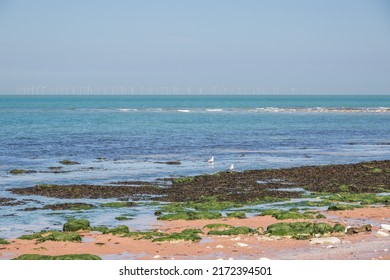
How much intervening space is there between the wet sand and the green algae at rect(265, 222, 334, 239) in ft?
1.32

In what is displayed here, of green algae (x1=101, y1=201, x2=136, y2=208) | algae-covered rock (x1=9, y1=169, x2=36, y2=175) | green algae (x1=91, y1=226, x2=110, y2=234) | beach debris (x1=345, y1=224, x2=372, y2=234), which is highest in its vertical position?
beach debris (x1=345, y1=224, x2=372, y2=234)

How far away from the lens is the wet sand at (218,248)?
54.3 feet

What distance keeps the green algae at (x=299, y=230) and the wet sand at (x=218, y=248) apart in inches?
15.9

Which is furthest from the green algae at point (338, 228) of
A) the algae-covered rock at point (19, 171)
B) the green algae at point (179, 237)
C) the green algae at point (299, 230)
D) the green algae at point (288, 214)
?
the algae-covered rock at point (19, 171)

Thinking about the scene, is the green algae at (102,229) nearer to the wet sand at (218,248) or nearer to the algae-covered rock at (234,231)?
the wet sand at (218,248)

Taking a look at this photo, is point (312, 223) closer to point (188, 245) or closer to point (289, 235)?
point (289, 235)

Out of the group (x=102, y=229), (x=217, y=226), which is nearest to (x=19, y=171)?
(x=102, y=229)

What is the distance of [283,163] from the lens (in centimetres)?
4175

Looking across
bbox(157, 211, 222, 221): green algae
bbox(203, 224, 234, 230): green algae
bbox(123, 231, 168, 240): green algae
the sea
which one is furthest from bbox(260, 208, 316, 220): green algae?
bbox(123, 231, 168, 240): green algae

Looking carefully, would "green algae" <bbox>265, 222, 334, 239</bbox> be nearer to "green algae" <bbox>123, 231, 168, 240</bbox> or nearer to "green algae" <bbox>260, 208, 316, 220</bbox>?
"green algae" <bbox>260, 208, 316, 220</bbox>

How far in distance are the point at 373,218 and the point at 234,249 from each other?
7.09 metres

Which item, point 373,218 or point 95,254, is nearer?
point 95,254

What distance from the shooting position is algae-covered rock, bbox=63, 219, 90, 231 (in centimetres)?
2066

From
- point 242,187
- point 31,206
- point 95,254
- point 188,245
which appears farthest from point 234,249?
point 242,187
